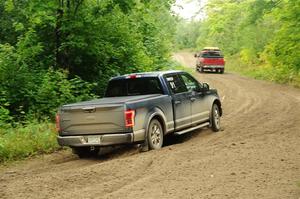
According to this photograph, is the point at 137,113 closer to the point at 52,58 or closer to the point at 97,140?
the point at 97,140

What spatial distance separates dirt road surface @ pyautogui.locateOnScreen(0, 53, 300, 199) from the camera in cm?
674

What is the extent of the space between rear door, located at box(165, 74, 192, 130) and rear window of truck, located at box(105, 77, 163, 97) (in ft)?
1.12

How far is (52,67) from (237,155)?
8.75 metres

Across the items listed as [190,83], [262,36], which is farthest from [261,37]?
[190,83]

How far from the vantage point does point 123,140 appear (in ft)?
31.8

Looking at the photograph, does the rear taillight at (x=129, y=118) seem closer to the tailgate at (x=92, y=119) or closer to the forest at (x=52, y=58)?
the tailgate at (x=92, y=119)

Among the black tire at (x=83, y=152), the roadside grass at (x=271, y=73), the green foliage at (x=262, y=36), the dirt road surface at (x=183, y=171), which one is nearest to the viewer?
the dirt road surface at (x=183, y=171)

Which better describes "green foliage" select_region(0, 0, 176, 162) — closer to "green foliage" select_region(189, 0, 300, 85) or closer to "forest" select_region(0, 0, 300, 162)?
"forest" select_region(0, 0, 300, 162)

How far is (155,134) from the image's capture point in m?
10.6

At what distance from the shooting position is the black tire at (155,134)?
10.3 metres

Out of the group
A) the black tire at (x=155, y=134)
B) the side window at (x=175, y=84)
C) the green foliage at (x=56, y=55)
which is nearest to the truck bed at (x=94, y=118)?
the black tire at (x=155, y=134)

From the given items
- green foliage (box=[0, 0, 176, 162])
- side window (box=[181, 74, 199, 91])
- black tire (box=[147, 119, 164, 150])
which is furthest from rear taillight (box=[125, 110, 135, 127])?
side window (box=[181, 74, 199, 91])

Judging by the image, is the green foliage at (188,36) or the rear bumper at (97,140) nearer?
the rear bumper at (97,140)

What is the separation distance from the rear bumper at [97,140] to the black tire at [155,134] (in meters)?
0.66
